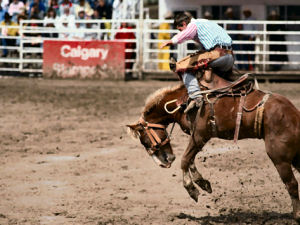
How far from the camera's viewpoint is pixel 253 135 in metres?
6.62

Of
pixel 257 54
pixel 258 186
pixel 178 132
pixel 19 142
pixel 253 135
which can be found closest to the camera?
pixel 253 135

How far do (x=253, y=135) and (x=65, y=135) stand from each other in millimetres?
5420

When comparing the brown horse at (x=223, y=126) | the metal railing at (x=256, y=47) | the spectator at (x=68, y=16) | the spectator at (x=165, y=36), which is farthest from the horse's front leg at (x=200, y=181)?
the spectator at (x=68, y=16)

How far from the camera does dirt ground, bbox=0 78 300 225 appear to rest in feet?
23.2

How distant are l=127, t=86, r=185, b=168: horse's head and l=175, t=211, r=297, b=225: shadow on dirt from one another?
2.23 feet

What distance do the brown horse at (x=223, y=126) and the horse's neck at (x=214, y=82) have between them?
0.03 metres

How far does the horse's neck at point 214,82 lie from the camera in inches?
269

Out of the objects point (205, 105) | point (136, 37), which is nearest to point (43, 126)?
point (205, 105)

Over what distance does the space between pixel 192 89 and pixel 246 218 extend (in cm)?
145

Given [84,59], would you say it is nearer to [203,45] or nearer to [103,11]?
[103,11]

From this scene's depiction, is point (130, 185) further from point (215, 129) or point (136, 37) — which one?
point (136, 37)

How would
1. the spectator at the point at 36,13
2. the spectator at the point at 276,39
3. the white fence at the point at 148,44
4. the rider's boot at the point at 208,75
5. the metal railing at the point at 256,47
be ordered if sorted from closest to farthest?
the rider's boot at the point at 208,75 → the metal railing at the point at 256,47 → the white fence at the point at 148,44 → the spectator at the point at 276,39 → the spectator at the point at 36,13

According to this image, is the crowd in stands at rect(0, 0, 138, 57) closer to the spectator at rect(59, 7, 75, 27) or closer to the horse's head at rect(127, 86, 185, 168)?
the spectator at rect(59, 7, 75, 27)

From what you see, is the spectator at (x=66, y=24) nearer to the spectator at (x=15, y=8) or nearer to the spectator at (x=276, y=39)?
the spectator at (x=15, y=8)
